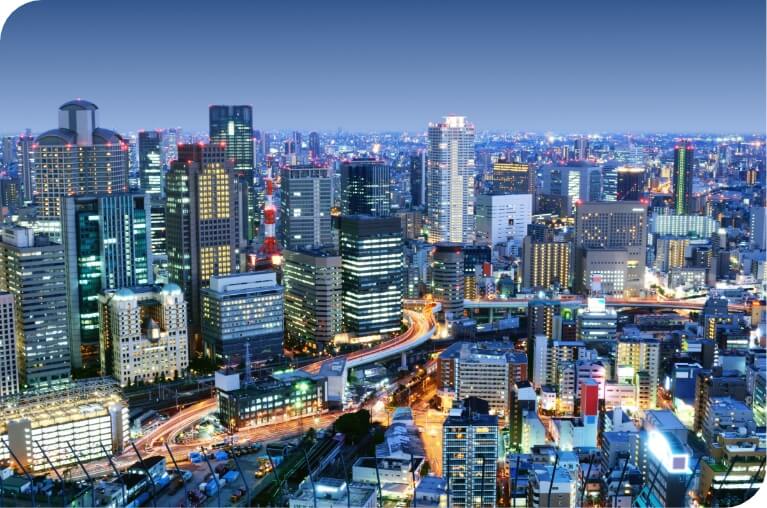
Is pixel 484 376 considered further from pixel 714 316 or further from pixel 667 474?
pixel 714 316

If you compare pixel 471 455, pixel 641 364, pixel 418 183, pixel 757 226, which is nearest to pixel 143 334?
pixel 471 455

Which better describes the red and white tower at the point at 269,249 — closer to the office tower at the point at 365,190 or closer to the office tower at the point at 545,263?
the office tower at the point at 365,190

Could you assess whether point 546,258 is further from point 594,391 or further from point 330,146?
point 594,391

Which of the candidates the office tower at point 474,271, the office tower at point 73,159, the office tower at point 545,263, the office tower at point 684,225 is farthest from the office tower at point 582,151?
Result: the office tower at point 73,159

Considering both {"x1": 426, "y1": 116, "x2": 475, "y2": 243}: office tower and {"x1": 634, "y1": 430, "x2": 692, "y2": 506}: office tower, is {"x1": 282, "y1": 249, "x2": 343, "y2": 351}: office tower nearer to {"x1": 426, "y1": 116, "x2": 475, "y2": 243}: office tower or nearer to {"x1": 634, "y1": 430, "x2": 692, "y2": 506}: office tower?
{"x1": 634, "y1": 430, "x2": 692, "y2": 506}: office tower

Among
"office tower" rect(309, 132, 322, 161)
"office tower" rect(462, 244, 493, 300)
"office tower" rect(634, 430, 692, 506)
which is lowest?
"office tower" rect(634, 430, 692, 506)

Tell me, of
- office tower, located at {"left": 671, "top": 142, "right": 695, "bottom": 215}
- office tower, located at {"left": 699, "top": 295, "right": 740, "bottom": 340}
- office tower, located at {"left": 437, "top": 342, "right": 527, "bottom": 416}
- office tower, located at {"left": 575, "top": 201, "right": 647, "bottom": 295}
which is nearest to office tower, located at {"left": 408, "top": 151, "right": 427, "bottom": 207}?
office tower, located at {"left": 575, "top": 201, "right": 647, "bottom": 295}
